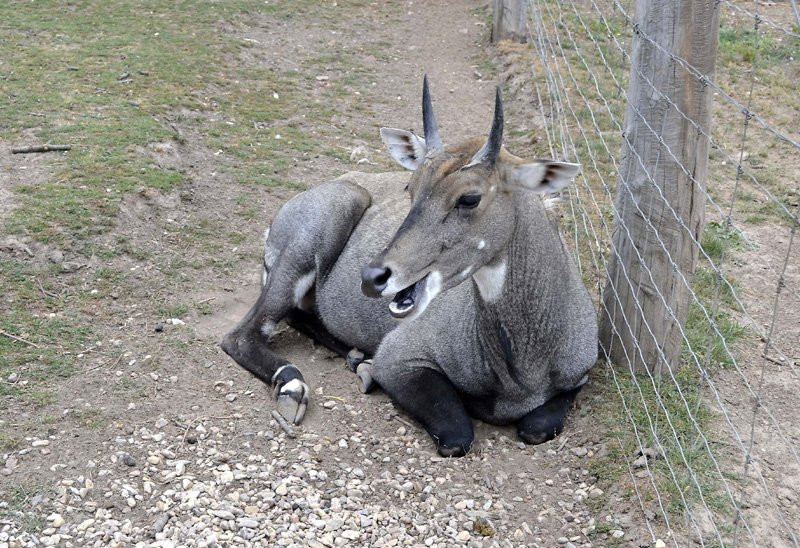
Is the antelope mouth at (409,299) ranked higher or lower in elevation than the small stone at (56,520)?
higher

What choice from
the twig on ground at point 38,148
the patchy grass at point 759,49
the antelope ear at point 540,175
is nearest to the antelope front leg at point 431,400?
the antelope ear at point 540,175

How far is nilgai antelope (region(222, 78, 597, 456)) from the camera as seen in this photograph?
4.60 m

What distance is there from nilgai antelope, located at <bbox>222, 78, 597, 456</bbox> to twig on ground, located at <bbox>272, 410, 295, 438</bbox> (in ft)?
0.17

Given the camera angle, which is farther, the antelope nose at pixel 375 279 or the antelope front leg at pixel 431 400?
the antelope front leg at pixel 431 400

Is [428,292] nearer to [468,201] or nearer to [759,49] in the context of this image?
[468,201]

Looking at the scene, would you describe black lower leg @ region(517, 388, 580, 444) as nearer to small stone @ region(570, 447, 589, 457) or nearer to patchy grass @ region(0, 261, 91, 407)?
small stone @ region(570, 447, 589, 457)

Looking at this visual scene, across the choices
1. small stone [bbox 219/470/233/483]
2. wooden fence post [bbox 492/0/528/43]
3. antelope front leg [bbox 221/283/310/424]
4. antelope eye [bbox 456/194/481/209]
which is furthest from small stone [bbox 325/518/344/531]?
wooden fence post [bbox 492/0/528/43]

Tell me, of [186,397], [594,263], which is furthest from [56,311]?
[594,263]

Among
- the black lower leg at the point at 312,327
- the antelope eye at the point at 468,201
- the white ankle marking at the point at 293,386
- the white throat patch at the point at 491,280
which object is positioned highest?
the antelope eye at the point at 468,201

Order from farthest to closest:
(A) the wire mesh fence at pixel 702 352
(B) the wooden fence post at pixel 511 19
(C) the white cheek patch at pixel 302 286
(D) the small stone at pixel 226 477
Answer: (B) the wooden fence post at pixel 511 19 < (C) the white cheek patch at pixel 302 286 < (D) the small stone at pixel 226 477 < (A) the wire mesh fence at pixel 702 352

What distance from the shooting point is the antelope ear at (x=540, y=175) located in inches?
182

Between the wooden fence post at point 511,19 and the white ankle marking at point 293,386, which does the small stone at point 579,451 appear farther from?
the wooden fence post at point 511,19

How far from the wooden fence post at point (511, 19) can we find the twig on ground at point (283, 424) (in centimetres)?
792

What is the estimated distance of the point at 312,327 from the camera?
668 cm
